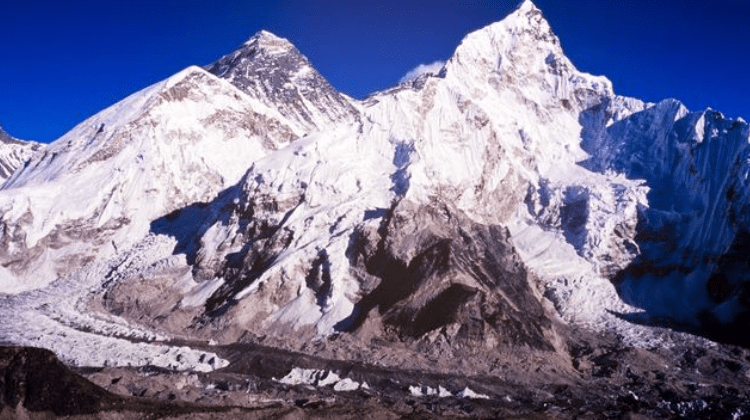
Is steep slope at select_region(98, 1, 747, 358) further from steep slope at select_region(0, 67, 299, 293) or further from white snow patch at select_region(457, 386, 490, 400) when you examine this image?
white snow patch at select_region(457, 386, 490, 400)

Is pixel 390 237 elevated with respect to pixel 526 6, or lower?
lower

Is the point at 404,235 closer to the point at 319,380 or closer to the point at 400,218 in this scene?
the point at 400,218

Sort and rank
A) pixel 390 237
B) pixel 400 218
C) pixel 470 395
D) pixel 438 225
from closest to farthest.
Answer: pixel 470 395
pixel 390 237
pixel 400 218
pixel 438 225

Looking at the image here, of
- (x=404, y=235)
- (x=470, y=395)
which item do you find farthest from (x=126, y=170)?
(x=470, y=395)

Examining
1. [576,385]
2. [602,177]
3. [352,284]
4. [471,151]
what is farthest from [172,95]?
[576,385]

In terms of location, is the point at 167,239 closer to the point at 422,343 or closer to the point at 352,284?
the point at 352,284

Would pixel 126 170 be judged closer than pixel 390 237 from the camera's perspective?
No
